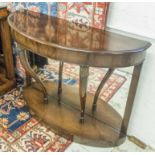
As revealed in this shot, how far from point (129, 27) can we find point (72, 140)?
96 cm

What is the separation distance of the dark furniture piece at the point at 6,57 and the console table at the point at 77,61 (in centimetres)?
24

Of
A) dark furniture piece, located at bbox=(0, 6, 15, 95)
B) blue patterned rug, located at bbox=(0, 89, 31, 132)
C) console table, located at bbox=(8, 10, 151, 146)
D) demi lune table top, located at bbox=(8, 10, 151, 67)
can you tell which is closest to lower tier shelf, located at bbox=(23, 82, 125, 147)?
console table, located at bbox=(8, 10, 151, 146)

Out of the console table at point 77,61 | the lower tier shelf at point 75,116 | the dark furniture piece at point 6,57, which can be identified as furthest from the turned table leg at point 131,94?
the dark furniture piece at point 6,57

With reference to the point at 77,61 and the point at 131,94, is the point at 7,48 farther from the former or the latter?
the point at 131,94

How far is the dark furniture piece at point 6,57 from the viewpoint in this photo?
1.99 meters

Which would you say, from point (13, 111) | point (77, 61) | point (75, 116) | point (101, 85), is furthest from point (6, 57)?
point (77, 61)

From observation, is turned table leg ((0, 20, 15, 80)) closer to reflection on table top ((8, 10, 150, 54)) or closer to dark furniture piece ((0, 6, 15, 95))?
dark furniture piece ((0, 6, 15, 95))

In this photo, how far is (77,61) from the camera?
4.06 feet

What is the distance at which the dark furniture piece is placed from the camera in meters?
1.99

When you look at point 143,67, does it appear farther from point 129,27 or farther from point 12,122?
point 12,122

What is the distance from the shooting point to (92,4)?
54.4 inches

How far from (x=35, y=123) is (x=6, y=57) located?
2.54 ft

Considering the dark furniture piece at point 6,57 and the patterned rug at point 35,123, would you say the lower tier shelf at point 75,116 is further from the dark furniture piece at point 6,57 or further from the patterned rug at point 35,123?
the dark furniture piece at point 6,57

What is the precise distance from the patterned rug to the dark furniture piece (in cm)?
18
